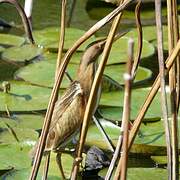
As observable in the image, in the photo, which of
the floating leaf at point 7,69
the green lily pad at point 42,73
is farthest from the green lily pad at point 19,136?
the floating leaf at point 7,69

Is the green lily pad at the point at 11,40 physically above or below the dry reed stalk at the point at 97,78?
above

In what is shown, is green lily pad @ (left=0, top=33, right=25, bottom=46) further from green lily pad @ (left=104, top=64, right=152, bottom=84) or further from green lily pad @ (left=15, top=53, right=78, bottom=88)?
green lily pad @ (left=104, top=64, right=152, bottom=84)

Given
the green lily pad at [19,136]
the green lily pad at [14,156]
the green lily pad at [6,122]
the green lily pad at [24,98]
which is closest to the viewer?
the green lily pad at [14,156]

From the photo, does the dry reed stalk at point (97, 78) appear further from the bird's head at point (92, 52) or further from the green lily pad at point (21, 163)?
the green lily pad at point (21, 163)

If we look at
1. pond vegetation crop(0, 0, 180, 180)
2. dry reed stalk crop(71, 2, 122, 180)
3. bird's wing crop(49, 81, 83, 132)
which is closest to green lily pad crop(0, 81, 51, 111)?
pond vegetation crop(0, 0, 180, 180)

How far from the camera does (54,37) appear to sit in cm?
329

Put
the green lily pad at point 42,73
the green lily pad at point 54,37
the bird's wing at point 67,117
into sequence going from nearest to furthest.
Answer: the bird's wing at point 67,117 → the green lily pad at point 42,73 → the green lily pad at point 54,37

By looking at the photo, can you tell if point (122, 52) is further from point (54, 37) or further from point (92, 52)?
point (92, 52)

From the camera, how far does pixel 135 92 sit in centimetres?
256

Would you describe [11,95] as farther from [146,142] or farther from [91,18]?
[91,18]

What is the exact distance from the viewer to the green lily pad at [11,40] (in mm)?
3234

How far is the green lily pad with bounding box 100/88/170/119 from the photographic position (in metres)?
2.37

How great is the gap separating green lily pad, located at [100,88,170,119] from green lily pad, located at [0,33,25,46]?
81 cm

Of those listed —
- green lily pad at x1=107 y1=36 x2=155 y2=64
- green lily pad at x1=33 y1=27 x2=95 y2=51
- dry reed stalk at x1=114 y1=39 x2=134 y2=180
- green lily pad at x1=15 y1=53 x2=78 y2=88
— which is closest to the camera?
dry reed stalk at x1=114 y1=39 x2=134 y2=180
